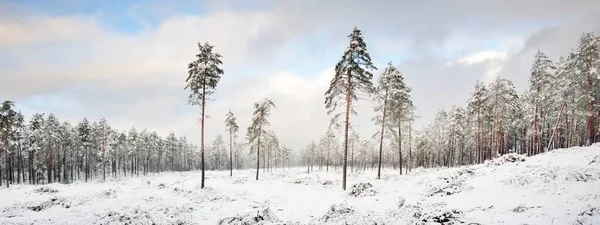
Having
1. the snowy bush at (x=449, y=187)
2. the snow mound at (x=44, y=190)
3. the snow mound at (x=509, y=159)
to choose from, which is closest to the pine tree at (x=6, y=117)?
the snow mound at (x=44, y=190)

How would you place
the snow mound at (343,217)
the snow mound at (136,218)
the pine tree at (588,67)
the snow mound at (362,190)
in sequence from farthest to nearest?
1. the pine tree at (588,67)
2. the snow mound at (362,190)
3. the snow mound at (136,218)
4. the snow mound at (343,217)

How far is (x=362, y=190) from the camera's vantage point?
2142 cm

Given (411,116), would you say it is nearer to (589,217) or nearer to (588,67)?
(588,67)

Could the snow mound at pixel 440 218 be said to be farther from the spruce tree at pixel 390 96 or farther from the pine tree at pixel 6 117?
the pine tree at pixel 6 117

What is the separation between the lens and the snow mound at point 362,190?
→ 68.5 feet

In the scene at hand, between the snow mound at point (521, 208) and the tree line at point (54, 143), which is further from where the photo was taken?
the tree line at point (54, 143)

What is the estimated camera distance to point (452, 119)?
56.2 metres

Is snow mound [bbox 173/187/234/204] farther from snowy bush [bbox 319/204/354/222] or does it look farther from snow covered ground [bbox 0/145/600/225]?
snowy bush [bbox 319/204/354/222]

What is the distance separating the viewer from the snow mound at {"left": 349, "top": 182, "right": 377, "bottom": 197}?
20.9 metres

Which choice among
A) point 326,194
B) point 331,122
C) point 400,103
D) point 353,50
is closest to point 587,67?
point 400,103

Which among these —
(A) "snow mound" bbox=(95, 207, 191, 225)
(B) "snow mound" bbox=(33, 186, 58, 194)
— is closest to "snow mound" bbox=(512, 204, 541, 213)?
(A) "snow mound" bbox=(95, 207, 191, 225)

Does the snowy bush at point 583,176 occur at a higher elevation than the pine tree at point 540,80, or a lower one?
lower

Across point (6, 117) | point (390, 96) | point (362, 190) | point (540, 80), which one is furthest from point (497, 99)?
point (6, 117)

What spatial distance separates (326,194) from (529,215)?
14967 millimetres
